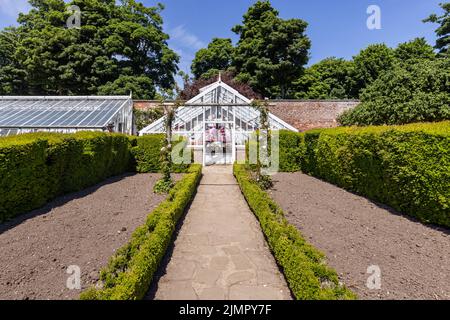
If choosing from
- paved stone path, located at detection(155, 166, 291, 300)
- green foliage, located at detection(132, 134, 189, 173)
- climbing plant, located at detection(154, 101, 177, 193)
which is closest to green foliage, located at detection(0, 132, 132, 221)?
green foliage, located at detection(132, 134, 189, 173)

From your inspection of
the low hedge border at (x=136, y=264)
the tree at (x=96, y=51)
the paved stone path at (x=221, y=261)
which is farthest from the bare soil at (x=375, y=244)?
the tree at (x=96, y=51)

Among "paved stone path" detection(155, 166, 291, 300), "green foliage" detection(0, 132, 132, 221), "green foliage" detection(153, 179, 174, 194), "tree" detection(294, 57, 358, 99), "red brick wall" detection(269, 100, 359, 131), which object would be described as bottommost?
"paved stone path" detection(155, 166, 291, 300)

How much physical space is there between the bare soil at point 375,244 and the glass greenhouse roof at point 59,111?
1228 cm

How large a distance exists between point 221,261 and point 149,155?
8.59m

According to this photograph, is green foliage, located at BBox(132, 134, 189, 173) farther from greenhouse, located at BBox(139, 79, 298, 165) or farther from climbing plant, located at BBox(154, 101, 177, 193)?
greenhouse, located at BBox(139, 79, 298, 165)

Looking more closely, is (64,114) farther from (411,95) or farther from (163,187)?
(411,95)

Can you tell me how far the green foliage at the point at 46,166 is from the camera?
5.05m

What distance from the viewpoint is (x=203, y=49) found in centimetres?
3294

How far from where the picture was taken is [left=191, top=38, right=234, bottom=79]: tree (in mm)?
31984

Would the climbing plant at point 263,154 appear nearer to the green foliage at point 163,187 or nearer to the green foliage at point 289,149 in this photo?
the green foliage at point 163,187

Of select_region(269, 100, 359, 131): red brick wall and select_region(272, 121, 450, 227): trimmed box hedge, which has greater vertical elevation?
select_region(269, 100, 359, 131): red brick wall

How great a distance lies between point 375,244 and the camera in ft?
14.0

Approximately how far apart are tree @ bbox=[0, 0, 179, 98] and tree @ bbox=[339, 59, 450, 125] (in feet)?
72.4
